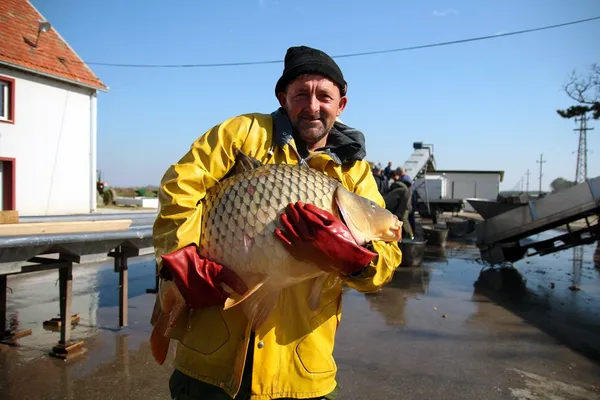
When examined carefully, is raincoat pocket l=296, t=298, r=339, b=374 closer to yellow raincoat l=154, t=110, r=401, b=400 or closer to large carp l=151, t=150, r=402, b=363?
yellow raincoat l=154, t=110, r=401, b=400

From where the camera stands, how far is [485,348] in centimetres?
436

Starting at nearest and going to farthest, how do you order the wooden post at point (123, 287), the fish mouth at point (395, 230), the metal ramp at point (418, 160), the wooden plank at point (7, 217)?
the fish mouth at point (395, 230)
the wooden plank at point (7, 217)
the wooden post at point (123, 287)
the metal ramp at point (418, 160)

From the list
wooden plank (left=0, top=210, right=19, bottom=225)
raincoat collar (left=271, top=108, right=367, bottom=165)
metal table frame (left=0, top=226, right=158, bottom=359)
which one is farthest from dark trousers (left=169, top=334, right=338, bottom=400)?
wooden plank (left=0, top=210, right=19, bottom=225)

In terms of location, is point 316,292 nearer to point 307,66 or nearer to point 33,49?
point 307,66

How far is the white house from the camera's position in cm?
→ 1255

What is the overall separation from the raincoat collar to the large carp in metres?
0.27

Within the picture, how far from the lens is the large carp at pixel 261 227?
1.50 metres

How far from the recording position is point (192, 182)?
1606 mm

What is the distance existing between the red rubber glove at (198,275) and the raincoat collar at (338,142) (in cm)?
64

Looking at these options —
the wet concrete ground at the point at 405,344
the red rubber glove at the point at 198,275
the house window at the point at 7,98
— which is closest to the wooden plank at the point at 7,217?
the wet concrete ground at the point at 405,344

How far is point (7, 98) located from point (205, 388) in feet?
46.5

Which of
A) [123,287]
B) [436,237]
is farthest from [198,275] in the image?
[436,237]

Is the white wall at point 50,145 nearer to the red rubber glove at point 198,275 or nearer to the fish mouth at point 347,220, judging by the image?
the red rubber glove at point 198,275

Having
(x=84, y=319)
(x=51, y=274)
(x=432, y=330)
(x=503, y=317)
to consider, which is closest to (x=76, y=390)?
(x=84, y=319)
